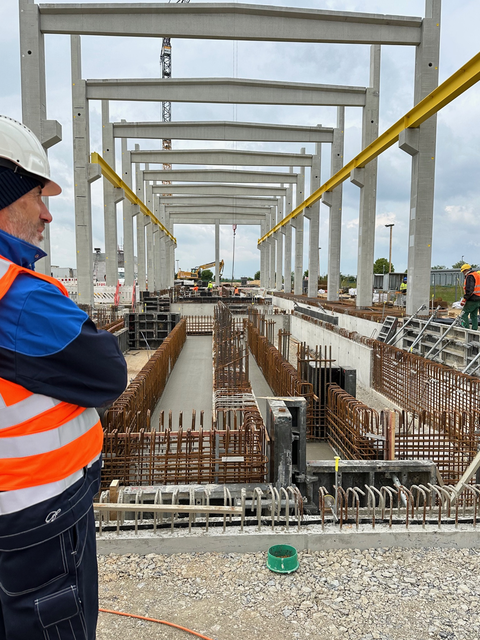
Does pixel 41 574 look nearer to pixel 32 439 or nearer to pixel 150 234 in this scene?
pixel 32 439

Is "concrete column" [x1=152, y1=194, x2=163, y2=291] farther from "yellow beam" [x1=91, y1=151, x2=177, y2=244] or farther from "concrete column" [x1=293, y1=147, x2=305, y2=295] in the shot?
"concrete column" [x1=293, y1=147, x2=305, y2=295]

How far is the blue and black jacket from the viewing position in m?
1.28

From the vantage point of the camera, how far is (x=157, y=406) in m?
11.4

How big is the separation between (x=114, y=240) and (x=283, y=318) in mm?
10912

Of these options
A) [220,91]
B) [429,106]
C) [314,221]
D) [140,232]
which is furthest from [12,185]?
[140,232]

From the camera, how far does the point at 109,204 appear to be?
2561cm

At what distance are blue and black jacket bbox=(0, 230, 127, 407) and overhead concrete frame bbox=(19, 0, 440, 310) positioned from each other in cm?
1496

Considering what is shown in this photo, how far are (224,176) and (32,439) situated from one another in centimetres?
3354

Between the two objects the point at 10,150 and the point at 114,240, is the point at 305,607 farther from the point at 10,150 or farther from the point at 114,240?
the point at 114,240

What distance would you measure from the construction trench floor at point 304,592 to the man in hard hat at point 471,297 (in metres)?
7.95

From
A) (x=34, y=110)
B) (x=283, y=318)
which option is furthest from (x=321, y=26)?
(x=283, y=318)

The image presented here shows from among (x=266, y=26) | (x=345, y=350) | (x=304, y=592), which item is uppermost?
(x=266, y=26)

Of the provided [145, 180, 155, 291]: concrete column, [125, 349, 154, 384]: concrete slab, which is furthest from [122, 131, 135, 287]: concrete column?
[125, 349, 154, 384]: concrete slab

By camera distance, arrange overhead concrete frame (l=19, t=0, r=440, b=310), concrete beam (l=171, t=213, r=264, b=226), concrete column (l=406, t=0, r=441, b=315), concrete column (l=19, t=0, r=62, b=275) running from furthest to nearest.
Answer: concrete beam (l=171, t=213, r=264, b=226) < concrete column (l=19, t=0, r=62, b=275) < overhead concrete frame (l=19, t=0, r=440, b=310) < concrete column (l=406, t=0, r=441, b=315)
